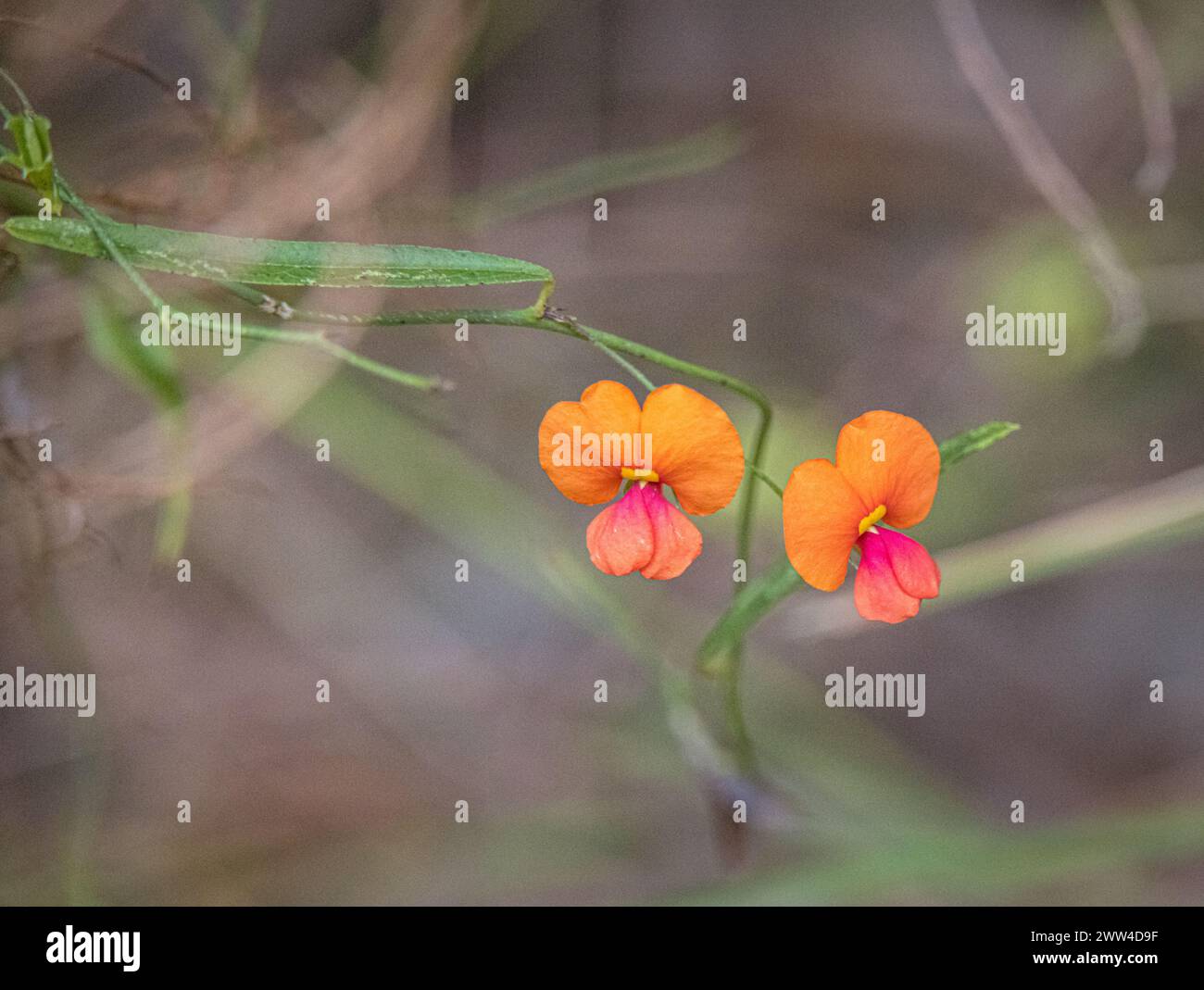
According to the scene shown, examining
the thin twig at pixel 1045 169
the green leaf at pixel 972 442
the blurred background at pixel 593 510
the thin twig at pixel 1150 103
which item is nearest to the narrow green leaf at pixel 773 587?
the green leaf at pixel 972 442

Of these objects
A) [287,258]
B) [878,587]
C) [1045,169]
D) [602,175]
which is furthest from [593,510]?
[1045,169]

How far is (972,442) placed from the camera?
951 mm

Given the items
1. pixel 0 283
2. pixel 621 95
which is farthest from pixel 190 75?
pixel 621 95

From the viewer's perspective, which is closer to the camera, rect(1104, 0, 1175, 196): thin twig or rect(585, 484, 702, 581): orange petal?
rect(585, 484, 702, 581): orange petal

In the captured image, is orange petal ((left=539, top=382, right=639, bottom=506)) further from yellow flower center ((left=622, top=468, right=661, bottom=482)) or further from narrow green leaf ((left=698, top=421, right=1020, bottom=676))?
narrow green leaf ((left=698, top=421, right=1020, bottom=676))

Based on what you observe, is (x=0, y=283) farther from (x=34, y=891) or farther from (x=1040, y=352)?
(x=1040, y=352)

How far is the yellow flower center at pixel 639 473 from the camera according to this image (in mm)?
940

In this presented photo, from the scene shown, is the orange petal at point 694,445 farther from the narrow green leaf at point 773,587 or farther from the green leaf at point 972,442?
the green leaf at point 972,442

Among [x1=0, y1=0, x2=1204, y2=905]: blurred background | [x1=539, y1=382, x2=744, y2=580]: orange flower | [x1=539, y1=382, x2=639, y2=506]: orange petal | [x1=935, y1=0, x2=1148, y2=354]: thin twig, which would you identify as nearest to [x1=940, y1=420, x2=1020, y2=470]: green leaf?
[x1=539, y1=382, x2=744, y2=580]: orange flower

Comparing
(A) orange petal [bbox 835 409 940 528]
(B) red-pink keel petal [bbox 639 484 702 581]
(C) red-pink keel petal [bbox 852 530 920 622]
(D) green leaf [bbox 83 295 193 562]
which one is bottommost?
(C) red-pink keel petal [bbox 852 530 920 622]

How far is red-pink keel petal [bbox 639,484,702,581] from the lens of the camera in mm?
925

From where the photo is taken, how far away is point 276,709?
4.88ft

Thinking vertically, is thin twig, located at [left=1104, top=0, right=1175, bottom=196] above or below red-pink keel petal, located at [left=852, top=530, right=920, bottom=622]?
above

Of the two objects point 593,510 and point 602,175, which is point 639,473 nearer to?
point 593,510
